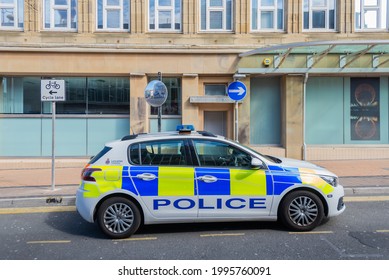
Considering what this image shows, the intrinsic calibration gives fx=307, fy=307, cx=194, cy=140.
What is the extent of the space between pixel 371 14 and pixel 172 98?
28.8 ft

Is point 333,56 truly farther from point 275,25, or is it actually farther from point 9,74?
point 9,74

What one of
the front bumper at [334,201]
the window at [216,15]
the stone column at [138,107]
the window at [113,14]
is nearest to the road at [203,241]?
the front bumper at [334,201]

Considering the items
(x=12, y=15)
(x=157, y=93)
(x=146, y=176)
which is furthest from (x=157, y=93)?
(x=12, y=15)

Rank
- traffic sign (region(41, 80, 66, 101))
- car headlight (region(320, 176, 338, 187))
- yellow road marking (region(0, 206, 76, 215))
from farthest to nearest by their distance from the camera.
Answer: traffic sign (region(41, 80, 66, 101)) < yellow road marking (region(0, 206, 76, 215)) < car headlight (region(320, 176, 338, 187))

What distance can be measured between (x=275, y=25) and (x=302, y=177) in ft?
30.8

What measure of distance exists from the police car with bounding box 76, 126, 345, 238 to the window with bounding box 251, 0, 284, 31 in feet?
29.8

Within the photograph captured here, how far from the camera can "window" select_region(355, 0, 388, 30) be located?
488 inches

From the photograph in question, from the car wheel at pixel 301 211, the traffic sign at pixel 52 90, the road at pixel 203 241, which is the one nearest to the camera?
the road at pixel 203 241

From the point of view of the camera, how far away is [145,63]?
39.4 ft

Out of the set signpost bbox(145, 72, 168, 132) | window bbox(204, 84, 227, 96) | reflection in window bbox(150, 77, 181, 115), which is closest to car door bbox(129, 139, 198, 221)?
signpost bbox(145, 72, 168, 132)

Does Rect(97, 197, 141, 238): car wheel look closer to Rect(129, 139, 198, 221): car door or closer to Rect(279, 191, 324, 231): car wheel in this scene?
Rect(129, 139, 198, 221): car door

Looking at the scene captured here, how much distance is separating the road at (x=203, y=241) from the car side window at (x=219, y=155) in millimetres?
1095

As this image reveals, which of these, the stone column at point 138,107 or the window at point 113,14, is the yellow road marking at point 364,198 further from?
the window at point 113,14

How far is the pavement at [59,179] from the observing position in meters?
6.84
